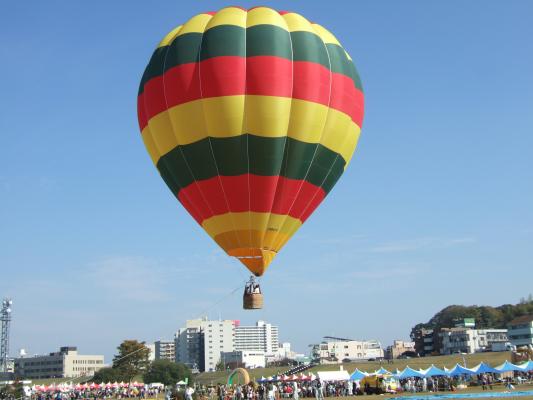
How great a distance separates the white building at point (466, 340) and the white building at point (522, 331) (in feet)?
26.7

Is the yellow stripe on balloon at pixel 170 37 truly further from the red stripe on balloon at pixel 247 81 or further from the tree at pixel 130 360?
the tree at pixel 130 360

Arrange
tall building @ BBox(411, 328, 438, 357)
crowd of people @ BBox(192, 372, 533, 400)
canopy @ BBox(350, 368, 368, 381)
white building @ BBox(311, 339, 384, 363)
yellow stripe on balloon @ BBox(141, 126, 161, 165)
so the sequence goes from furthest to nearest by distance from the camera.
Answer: white building @ BBox(311, 339, 384, 363) < tall building @ BBox(411, 328, 438, 357) < canopy @ BBox(350, 368, 368, 381) < crowd of people @ BBox(192, 372, 533, 400) < yellow stripe on balloon @ BBox(141, 126, 161, 165)

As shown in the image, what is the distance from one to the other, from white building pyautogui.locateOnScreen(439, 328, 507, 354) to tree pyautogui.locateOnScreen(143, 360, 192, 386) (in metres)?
52.5

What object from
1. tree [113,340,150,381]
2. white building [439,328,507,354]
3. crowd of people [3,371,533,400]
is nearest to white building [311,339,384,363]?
white building [439,328,507,354]

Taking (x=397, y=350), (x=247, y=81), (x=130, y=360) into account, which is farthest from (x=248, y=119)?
(x=397, y=350)

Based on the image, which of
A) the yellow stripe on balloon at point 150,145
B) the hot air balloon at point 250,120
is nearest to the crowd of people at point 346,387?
the hot air balloon at point 250,120

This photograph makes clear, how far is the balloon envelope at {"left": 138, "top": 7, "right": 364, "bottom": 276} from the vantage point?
86.5 ft

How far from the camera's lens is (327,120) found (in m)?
27.8

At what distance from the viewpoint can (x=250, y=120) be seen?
26.3m

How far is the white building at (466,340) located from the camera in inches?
5002

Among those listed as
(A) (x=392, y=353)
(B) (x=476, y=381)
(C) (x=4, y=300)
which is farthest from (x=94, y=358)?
(B) (x=476, y=381)

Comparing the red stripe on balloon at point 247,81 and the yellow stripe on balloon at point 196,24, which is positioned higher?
the yellow stripe on balloon at point 196,24

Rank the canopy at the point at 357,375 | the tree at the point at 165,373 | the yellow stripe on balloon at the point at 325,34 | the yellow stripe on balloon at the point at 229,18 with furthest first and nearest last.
→ 1. the tree at the point at 165,373
2. the canopy at the point at 357,375
3. the yellow stripe on balloon at the point at 325,34
4. the yellow stripe on balloon at the point at 229,18

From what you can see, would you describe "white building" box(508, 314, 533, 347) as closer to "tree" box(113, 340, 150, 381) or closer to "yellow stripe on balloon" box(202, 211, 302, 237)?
"tree" box(113, 340, 150, 381)
